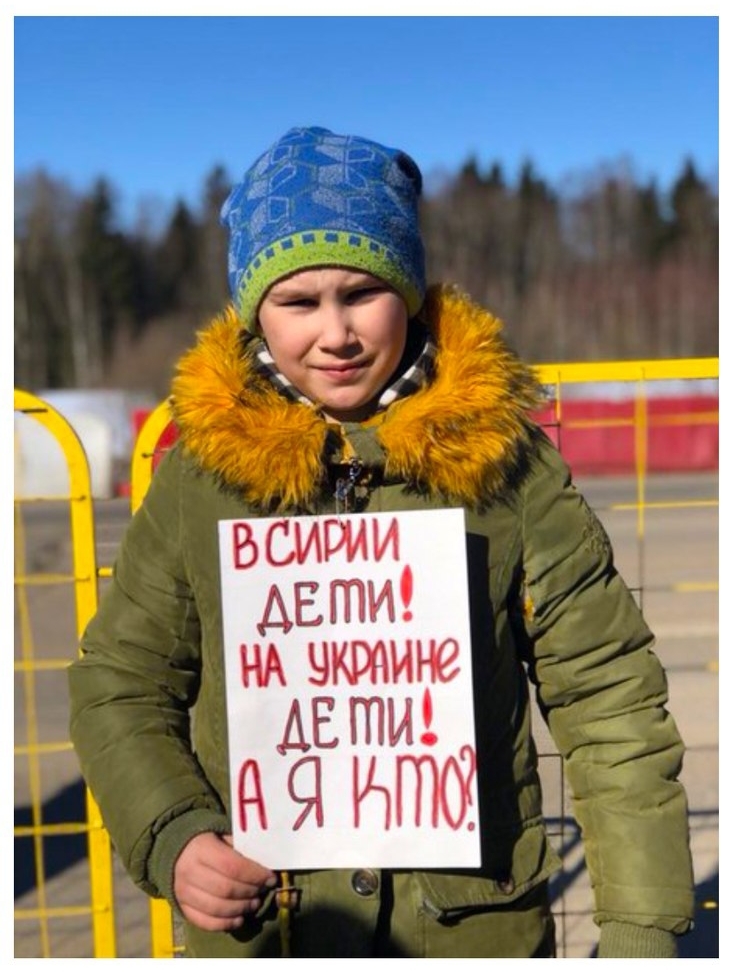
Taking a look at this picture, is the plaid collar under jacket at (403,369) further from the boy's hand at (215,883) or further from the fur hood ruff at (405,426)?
the boy's hand at (215,883)

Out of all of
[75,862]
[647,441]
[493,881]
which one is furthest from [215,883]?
[647,441]

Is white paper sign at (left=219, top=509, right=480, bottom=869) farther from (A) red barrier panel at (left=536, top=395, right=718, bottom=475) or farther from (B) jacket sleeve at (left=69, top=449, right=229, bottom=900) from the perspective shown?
(A) red barrier panel at (left=536, top=395, right=718, bottom=475)

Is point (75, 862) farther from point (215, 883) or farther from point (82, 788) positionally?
point (215, 883)

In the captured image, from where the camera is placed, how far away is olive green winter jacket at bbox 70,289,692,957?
4.88 ft

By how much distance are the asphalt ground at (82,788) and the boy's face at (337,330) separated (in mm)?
1274

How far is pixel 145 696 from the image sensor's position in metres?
1.58

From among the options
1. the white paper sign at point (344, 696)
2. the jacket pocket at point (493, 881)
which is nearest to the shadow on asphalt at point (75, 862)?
the jacket pocket at point (493, 881)

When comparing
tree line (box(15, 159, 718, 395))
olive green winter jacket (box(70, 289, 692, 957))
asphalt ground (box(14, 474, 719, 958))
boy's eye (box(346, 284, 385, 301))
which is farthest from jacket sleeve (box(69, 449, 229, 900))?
tree line (box(15, 159, 718, 395))

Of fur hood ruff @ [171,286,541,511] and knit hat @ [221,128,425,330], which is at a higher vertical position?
knit hat @ [221,128,425,330]

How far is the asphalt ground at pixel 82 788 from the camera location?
3.19 metres

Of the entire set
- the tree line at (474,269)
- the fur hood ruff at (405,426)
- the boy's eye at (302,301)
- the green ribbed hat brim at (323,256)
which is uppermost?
the tree line at (474,269)

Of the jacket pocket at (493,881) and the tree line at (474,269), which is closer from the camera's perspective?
the jacket pocket at (493,881)

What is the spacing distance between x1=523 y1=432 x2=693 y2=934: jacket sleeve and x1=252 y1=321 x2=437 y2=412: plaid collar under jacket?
215 millimetres

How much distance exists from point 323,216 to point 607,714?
79 cm
